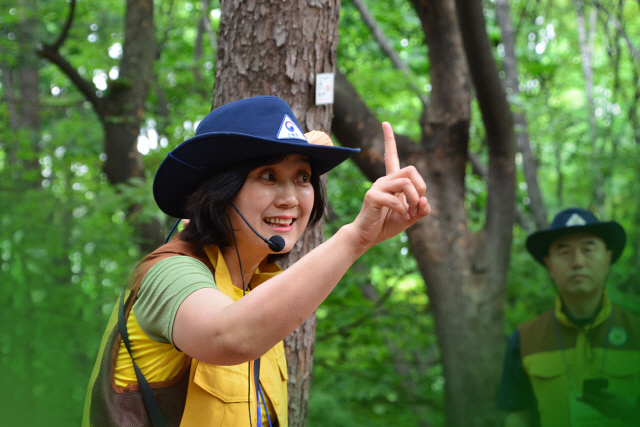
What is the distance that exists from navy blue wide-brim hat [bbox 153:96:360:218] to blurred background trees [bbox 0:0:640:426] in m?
0.72

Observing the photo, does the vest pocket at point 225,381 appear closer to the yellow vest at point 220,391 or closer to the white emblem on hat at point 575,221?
the yellow vest at point 220,391

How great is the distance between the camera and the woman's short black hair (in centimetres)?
153

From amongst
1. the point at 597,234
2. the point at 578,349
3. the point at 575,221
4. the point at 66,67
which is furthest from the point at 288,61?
the point at 66,67

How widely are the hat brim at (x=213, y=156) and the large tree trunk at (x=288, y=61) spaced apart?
84 centimetres

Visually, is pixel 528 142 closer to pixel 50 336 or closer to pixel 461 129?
pixel 461 129

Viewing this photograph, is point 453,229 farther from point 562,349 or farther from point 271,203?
point 271,203

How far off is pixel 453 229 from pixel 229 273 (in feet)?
9.03

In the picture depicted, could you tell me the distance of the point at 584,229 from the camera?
2.85 meters

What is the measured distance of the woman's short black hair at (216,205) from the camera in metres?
1.53

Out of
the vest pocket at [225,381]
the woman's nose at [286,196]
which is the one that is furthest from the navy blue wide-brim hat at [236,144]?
the vest pocket at [225,381]

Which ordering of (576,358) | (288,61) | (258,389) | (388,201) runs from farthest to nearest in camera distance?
(576,358) → (288,61) → (258,389) → (388,201)

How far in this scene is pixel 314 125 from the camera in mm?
2537

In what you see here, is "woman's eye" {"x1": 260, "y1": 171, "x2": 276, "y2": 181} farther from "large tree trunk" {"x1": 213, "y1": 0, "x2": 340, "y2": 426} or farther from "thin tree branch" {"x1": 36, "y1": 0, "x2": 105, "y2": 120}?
"thin tree branch" {"x1": 36, "y1": 0, "x2": 105, "y2": 120}

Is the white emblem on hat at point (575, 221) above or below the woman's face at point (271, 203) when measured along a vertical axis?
below
